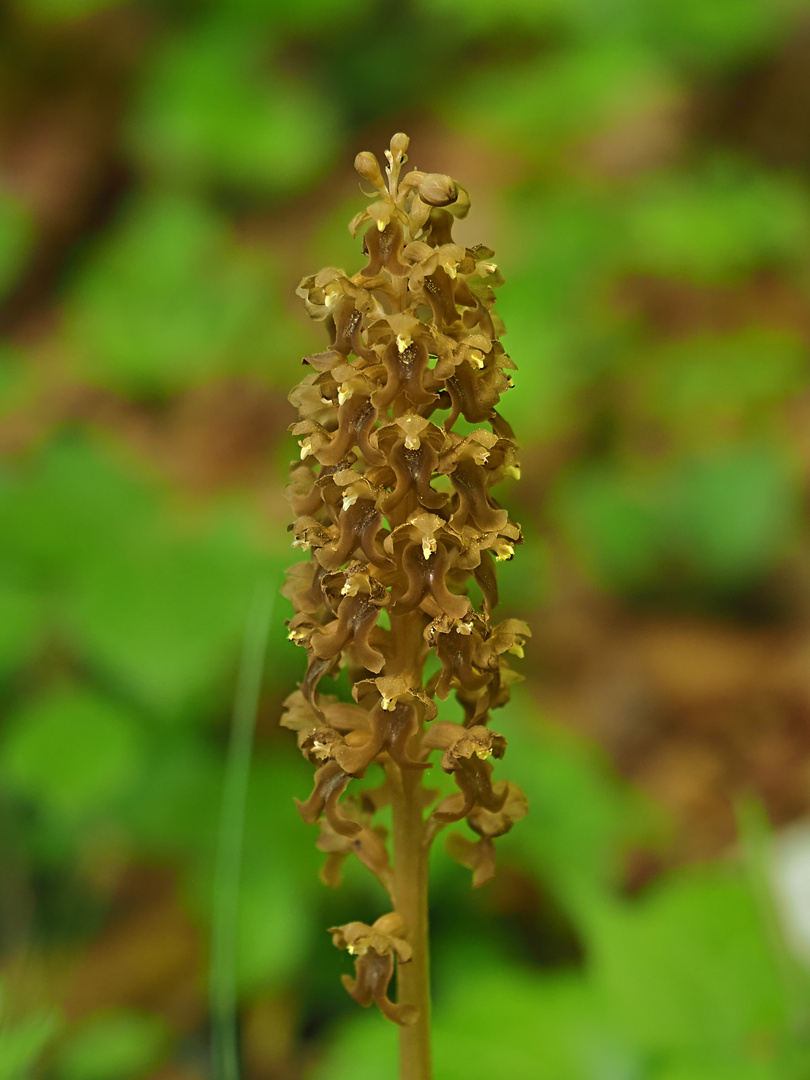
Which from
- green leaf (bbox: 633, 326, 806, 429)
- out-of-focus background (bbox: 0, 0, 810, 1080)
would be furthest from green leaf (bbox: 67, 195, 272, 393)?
green leaf (bbox: 633, 326, 806, 429)

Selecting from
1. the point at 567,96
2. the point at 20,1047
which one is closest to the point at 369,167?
the point at 20,1047

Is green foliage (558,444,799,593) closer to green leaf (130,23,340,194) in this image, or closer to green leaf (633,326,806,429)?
green leaf (633,326,806,429)

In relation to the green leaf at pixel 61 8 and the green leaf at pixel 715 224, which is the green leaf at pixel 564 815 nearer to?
the green leaf at pixel 715 224

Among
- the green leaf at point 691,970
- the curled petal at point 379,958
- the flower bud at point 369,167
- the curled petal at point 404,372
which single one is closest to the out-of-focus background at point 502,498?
the green leaf at point 691,970

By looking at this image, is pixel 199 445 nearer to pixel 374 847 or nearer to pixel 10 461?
pixel 10 461

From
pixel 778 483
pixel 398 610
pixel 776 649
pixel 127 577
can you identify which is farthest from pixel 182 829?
pixel 778 483

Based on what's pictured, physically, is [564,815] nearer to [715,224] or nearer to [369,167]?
[369,167]
